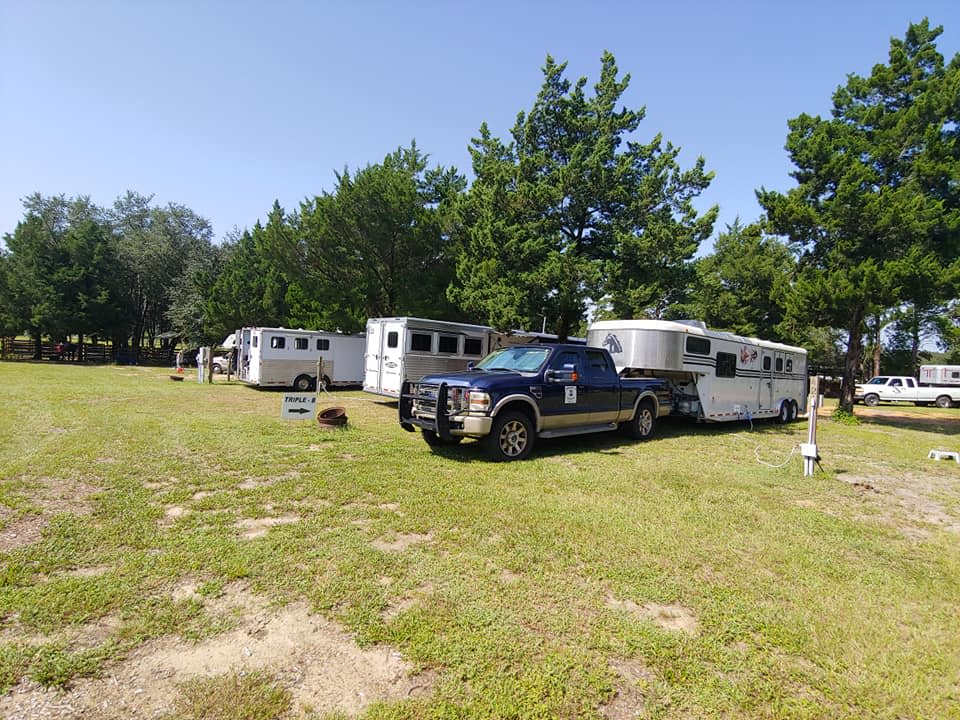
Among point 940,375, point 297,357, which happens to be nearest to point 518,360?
point 297,357

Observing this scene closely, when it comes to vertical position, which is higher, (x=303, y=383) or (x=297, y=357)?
(x=297, y=357)

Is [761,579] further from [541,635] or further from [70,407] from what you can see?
[70,407]

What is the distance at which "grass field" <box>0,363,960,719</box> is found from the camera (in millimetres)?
2529

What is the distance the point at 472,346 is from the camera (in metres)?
15.7

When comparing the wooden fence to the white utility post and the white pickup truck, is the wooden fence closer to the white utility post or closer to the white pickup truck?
the white utility post

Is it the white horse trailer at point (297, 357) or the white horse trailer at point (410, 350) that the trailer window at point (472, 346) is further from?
the white horse trailer at point (297, 357)

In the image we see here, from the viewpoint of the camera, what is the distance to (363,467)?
6891 mm

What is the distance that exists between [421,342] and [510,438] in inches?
269

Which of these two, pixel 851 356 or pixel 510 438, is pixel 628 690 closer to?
pixel 510 438

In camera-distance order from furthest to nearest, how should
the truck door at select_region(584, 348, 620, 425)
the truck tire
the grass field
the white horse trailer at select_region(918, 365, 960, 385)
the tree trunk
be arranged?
the white horse trailer at select_region(918, 365, 960, 385)
the tree trunk
the truck tire
the truck door at select_region(584, 348, 620, 425)
the grass field

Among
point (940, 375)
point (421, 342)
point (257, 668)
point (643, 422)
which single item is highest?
point (940, 375)

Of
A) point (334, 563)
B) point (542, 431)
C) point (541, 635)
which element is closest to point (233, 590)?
point (334, 563)

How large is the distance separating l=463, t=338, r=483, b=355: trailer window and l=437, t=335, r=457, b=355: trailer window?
0.44 metres


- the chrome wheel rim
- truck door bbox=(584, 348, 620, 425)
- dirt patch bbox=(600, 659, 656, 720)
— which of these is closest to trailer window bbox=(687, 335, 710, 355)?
truck door bbox=(584, 348, 620, 425)
